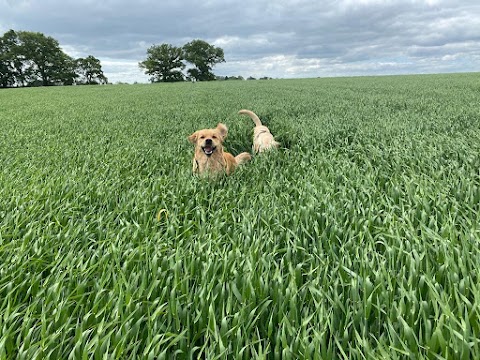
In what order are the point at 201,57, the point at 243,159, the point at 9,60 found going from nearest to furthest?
the point at 243,159, the point at 9,60, the point at 201,57

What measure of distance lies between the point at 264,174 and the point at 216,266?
2.44 meters

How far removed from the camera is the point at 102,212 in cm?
296

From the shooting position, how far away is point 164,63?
251 ft

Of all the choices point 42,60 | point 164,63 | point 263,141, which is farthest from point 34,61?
point 263,141

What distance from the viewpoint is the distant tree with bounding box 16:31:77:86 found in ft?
220

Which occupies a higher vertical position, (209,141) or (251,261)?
(209,141)

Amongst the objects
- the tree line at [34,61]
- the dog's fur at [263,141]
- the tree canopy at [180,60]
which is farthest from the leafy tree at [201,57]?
the dog's fur at [263,141]

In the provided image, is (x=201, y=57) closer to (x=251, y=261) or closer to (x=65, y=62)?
(x=65, y=62)

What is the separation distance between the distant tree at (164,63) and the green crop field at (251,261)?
7777 cm

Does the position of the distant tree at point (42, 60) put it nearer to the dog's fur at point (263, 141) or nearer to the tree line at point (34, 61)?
the tree line at point (34, 61)

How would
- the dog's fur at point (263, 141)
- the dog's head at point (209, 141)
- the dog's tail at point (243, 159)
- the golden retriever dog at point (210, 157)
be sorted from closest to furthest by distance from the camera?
the golden retriever dog at point (210, 157), the dog's head at point (209, 141), the dog's tail at point (243, 159), the dog's fur at point (263, 141)

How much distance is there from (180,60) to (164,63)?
406 centimetres

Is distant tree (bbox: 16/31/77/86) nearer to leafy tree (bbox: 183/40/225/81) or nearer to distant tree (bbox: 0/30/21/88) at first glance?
distant tree (bbox: 0/30/21/88)

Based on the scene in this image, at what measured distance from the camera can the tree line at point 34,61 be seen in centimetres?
6469
